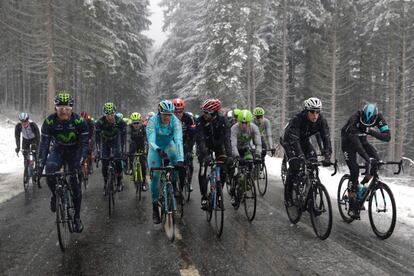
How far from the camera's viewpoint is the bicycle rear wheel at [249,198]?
25.8ft

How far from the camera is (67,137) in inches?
270

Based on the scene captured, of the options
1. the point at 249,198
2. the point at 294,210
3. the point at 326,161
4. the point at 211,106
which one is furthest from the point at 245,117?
the point at 326,161

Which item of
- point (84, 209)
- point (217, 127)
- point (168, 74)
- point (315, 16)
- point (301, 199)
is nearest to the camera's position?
point (301, 199)

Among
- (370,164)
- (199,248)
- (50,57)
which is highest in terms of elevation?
(50,57)

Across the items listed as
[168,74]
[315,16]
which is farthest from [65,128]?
[168,74]

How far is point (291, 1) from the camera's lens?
29469 millimetres

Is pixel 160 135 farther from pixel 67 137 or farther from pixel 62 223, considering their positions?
pixel 62 223

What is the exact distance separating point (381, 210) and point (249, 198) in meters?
2.60

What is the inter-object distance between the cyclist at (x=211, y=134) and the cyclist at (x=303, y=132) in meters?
1.26

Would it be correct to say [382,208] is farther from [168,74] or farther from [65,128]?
[168,74]

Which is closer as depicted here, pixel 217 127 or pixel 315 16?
pixel 217 127

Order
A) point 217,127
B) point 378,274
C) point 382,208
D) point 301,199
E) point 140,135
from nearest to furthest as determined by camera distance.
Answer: point 378,274 < point 382,208 < point 301,199 < point 217,127 < point 140,135

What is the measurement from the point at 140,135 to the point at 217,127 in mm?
4261

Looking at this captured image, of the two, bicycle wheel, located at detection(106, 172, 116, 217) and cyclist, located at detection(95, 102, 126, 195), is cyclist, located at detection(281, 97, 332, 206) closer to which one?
bicycle wheel, located at detection(106, 172, 116, 217)
